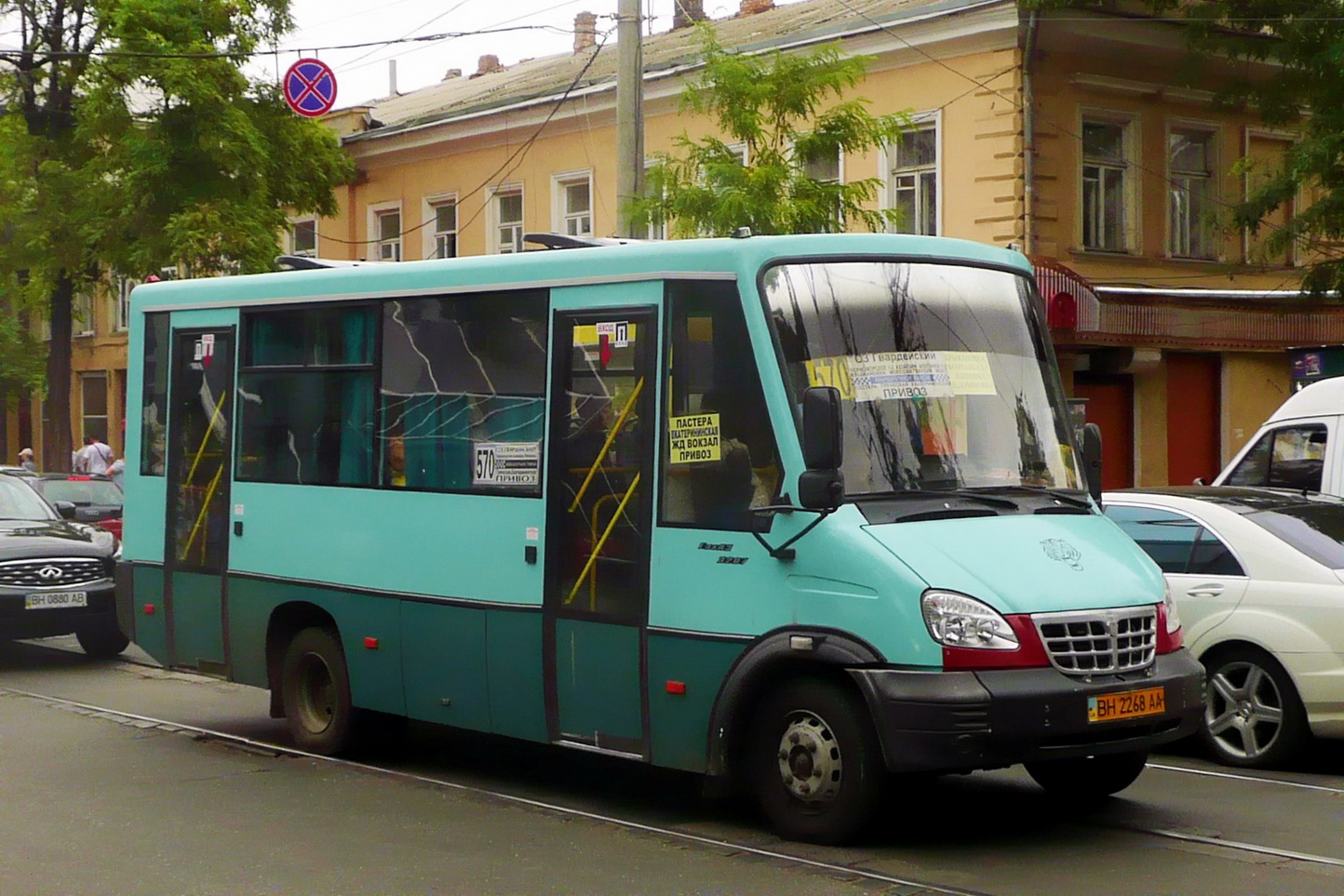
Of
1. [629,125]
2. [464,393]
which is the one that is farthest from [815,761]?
[629,125]

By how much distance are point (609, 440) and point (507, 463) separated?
0.77 meters

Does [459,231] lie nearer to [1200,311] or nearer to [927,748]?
[1200,311]

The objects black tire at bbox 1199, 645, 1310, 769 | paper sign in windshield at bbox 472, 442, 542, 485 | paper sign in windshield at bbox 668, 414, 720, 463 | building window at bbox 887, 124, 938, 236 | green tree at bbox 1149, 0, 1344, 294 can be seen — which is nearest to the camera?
paper sign in windshield at bbox 668, 414, 720, 463

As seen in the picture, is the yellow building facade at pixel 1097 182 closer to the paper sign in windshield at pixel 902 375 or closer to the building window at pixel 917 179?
the building window at pixel 917 179

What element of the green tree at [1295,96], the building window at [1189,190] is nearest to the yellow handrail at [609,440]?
the green tree at [1295,96]

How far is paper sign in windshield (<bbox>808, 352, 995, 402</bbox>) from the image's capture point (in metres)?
7.76

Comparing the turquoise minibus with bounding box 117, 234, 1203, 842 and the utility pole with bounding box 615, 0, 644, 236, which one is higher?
the utility pole with bounding box 615, 0, 644, 236

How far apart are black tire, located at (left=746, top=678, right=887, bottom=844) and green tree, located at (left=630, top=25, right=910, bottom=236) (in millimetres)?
10056

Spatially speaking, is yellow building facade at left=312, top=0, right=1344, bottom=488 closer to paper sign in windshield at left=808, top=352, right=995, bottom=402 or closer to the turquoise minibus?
the turquoise minibus

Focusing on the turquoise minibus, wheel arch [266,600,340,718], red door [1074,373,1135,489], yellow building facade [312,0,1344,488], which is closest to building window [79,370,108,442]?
yellow building facade [312,0,1344,488]

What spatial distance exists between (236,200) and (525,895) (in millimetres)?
23272

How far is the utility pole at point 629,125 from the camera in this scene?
16.1 meters

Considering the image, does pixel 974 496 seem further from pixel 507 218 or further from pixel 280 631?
pixel 507 218

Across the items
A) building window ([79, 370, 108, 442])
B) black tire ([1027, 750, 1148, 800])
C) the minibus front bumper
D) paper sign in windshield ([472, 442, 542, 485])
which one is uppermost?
building window ([79, 370, 108, 442])
